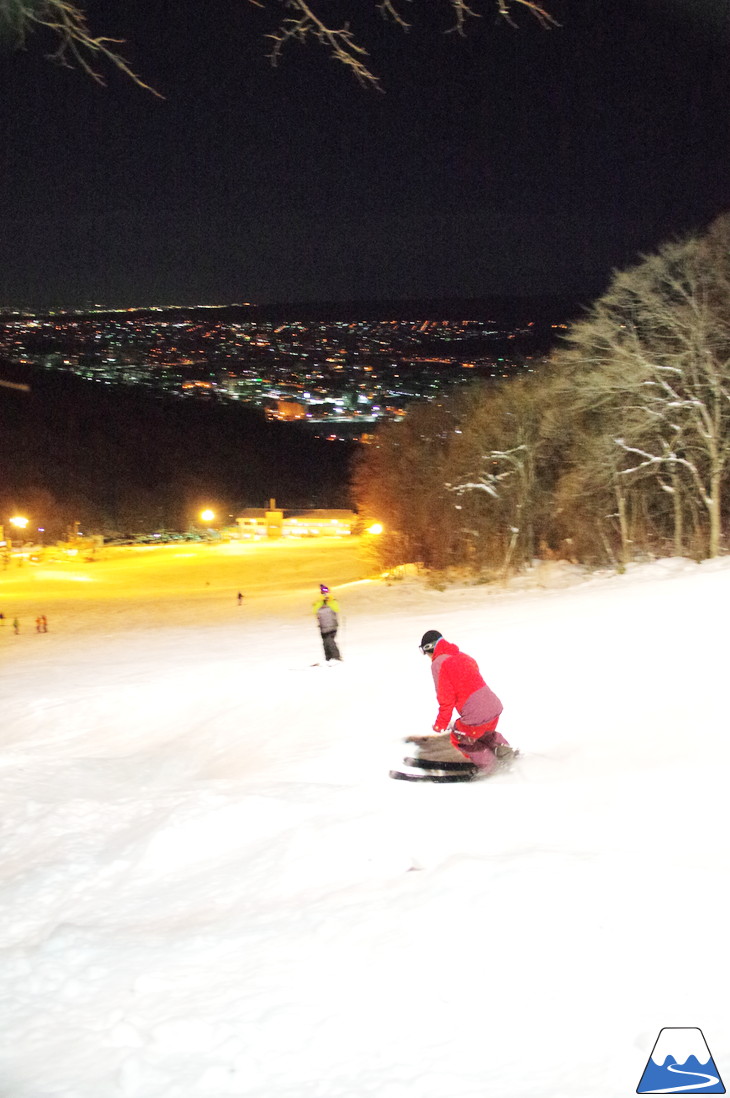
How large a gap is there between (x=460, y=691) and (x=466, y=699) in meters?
0.10

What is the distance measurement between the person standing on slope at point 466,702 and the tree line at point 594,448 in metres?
22.6

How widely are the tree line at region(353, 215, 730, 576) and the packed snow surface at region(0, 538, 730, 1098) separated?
1705 cm

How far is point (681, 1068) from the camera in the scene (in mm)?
3471

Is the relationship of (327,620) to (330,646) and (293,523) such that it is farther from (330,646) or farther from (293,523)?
(293,523)

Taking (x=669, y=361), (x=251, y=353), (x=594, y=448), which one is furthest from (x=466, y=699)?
(x=251, y=353)

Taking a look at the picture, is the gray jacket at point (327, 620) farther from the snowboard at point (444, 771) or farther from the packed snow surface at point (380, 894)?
the snowboard at point (444, 771)

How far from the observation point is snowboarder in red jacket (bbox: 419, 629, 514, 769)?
8.31 m

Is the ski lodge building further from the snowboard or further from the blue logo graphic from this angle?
the blue logo graphic

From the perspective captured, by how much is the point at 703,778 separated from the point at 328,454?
486 ft

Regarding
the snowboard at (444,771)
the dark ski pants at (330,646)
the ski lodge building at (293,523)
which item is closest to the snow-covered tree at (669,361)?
the dark ski pants at (330,646)

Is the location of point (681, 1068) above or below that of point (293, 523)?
below

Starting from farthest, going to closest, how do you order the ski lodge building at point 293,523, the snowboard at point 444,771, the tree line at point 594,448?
the ski lodge building at point 293,523, the tree line at point 594,448, the snowboard at point 444,771

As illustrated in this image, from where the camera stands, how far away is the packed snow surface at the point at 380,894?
12.4 ft

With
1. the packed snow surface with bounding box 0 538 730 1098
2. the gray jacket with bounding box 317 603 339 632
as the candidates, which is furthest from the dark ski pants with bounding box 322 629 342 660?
the packed snow surface with bounding box 0 538 730 1098
